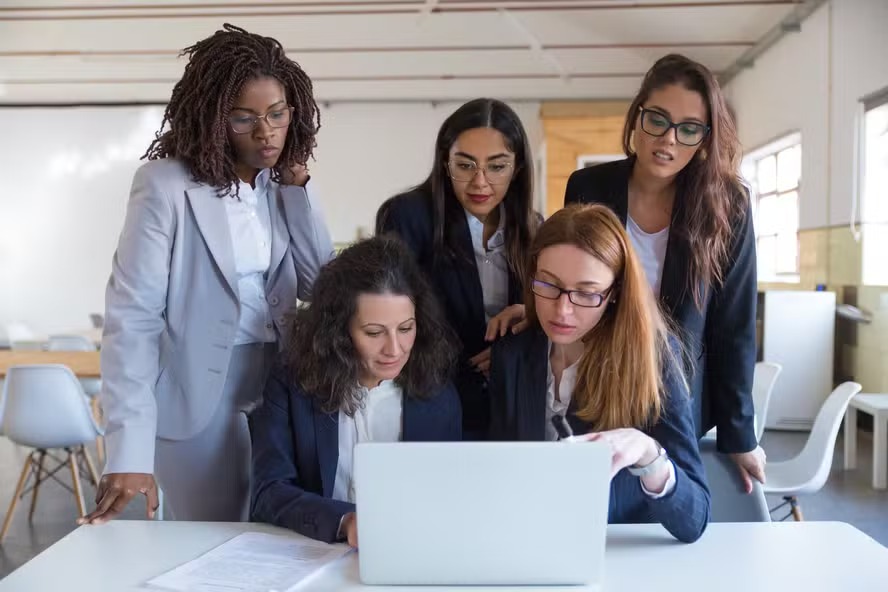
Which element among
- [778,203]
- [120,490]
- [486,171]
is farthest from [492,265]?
[778,203]

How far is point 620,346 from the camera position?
155 cm

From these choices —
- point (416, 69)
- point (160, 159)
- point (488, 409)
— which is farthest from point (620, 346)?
point (416, 69)

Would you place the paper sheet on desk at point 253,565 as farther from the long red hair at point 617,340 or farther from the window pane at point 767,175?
the window pane at point 767,175

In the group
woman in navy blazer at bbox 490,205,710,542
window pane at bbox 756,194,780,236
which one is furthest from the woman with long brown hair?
window pane at bbox 756,194,780,236

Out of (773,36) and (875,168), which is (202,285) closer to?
(875,168)

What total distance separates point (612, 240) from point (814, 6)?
5.89 metres

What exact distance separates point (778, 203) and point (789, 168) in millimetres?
398

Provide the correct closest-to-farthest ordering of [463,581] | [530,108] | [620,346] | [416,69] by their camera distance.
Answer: [463,581], [620,346], [416,69], [530,108]

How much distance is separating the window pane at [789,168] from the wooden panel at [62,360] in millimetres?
5660

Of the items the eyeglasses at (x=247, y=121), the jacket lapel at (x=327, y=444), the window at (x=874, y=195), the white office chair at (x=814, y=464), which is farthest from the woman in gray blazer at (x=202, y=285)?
the window at (x=874, y=195)

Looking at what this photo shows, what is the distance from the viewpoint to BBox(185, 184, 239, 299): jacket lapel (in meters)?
1.64

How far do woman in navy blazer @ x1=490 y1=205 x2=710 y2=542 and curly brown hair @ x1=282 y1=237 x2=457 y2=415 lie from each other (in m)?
0.21

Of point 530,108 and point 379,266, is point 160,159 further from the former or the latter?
point 530,108

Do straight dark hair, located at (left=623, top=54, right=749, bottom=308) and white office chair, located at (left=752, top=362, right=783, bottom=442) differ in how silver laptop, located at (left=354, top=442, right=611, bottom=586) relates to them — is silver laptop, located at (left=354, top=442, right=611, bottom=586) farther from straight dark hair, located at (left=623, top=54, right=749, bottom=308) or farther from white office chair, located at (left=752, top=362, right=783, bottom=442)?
white office chair, located at (left=752, top=362, right=783, bottom=442)
